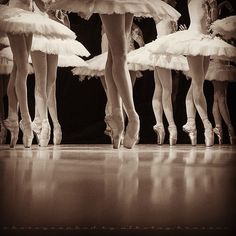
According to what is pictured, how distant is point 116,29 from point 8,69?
240 cm

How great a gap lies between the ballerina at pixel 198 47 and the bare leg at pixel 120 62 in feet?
3.91

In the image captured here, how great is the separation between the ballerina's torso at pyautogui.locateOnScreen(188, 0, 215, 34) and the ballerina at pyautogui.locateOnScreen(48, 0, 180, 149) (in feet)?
3.57

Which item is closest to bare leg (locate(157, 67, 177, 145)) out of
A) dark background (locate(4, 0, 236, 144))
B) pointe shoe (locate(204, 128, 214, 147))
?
pointe shoe (locate(204, 128, 214, 147))

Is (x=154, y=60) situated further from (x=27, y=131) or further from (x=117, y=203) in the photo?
(x=117, y=203)

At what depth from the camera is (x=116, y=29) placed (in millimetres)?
2938

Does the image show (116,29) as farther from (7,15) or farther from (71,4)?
(7,15)

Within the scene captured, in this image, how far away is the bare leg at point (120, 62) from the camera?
116 inches

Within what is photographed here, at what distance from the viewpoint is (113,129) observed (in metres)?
3.24

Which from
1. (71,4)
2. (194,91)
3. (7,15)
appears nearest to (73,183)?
(71,4)

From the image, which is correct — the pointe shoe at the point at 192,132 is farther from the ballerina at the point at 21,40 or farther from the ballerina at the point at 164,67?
the ballerina at the point at 21,40

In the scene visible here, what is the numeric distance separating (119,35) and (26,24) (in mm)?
879

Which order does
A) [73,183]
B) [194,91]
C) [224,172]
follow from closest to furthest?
[73,183] < [224,172] < [194,91]

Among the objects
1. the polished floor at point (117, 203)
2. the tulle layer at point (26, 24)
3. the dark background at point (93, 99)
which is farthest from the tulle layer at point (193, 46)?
the polished floor at point (117, 203)

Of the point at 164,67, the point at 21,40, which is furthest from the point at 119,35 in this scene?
the point at 164,67
